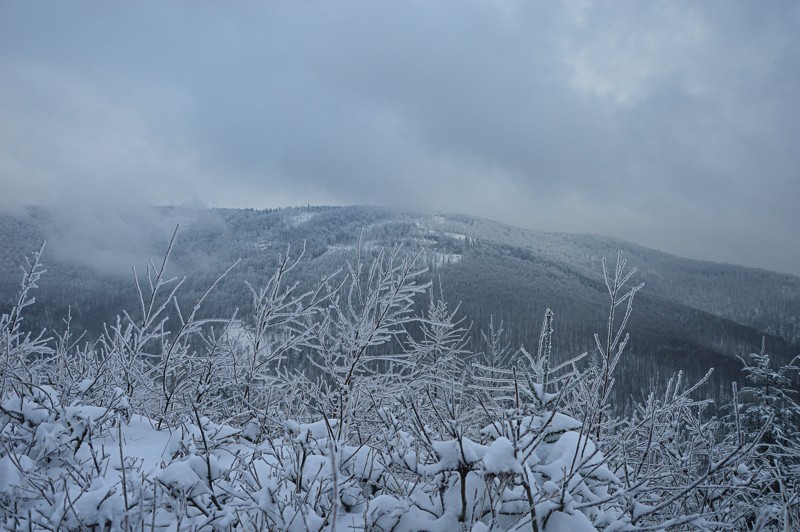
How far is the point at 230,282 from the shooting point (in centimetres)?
12769

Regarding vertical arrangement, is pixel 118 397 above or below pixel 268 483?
below

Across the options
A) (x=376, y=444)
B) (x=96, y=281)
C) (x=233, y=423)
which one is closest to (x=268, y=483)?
(x=376, y=444)

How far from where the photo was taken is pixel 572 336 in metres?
106

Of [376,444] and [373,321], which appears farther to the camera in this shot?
[373,321]

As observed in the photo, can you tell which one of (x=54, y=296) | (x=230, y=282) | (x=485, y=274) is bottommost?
(x=54, y=296)

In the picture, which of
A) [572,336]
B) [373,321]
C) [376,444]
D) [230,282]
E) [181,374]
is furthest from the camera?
[230,282]

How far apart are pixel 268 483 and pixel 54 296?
213 m

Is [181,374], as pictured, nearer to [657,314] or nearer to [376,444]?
[376,444]

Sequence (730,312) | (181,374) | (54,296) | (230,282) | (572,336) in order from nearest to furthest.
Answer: (181,374)
(572,336)
(230,282)
(54,296)
(730,312)

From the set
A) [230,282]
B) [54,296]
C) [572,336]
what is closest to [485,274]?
[572,336]

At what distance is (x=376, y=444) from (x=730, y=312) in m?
246

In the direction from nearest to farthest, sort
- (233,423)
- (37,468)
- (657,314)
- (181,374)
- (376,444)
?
(37,468) < (376,444) < (233,423) < (181,374) < (657,314)

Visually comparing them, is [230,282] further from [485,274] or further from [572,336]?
[572,336]

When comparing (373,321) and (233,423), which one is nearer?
(373,321)
